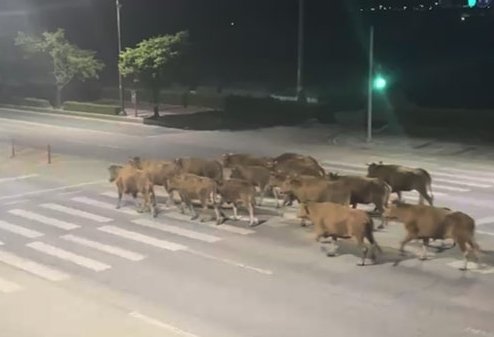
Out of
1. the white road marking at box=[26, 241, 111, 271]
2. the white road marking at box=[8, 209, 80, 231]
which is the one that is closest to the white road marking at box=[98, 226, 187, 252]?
the white road marking at box=[8, 209, 80, 231]

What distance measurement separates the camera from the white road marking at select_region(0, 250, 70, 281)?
53.2 ft

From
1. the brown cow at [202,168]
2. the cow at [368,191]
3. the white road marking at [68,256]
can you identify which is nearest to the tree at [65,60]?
the brown cow at [202,168]

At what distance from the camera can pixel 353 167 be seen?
29594 millimetres

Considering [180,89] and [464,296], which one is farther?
[180,89]

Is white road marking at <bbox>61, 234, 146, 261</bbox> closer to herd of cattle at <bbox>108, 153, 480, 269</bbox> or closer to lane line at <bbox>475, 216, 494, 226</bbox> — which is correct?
herd of cattle at <bbox>108, 153, 480, 269</bbox>

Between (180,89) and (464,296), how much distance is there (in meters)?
49.4

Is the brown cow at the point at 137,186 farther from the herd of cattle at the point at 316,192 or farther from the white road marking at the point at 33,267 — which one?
the white road marking at the point at 33,267

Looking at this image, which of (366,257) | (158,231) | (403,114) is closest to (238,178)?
(158,231)

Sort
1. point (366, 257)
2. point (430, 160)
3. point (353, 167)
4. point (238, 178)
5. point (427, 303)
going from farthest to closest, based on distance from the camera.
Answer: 1. point (430, 160)
2. point (353, 167)
3. point (238, 178)
4. point (366, 257)
5. point (427, 303)

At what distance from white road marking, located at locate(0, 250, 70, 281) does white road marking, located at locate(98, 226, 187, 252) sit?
2582mm

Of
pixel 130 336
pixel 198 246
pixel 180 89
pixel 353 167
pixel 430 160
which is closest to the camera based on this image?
pixel 130 336

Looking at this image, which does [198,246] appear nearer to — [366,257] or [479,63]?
[366,257]

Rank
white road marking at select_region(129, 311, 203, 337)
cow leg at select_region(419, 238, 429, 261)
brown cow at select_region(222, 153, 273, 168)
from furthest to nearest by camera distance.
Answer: brown cow at select_region(222, 153, 273, 168) → cow leg at select_region(419, 238, 429, 261) → white road marking at select_region(129, 311, 203, 337)

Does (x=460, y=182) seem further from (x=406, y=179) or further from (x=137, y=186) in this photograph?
(x=137, y=186)
